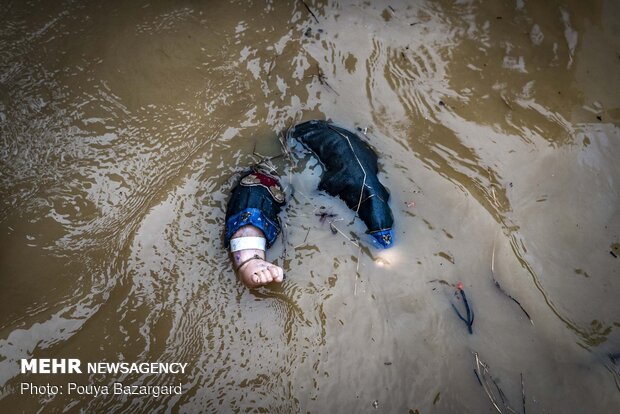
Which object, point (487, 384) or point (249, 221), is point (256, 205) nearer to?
point (249, 221)

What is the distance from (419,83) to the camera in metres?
3.63

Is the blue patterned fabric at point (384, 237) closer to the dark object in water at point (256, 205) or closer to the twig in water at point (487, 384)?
the dark object in water at point (256, 205)

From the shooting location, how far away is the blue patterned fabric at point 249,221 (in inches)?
115

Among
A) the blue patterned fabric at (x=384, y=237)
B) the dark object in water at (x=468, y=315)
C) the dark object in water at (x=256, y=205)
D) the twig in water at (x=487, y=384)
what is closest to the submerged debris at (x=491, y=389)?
the twig in water at (x=487, y=384)

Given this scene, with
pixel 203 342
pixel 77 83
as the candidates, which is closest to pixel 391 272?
pixel 203 342

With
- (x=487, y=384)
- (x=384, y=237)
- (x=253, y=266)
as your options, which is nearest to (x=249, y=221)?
(x=253, y=266)

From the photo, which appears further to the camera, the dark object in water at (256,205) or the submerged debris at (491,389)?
the dark object in water at (256,205)

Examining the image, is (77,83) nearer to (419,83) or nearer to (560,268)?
(419,83)

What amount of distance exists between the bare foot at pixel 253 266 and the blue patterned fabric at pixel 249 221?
0.12 ft

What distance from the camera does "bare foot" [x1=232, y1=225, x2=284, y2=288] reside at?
109 inches

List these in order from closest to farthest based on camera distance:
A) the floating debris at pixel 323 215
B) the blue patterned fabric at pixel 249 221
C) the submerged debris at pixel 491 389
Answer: the submerged debris at pixel 491 389, the blue patterned fabric at pixel 249 221, the floating debris at pixel 323 215

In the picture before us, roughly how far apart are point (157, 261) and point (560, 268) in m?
3.08

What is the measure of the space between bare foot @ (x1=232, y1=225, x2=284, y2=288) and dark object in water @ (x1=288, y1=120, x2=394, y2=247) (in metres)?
0.74

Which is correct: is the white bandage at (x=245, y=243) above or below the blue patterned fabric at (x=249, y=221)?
below
